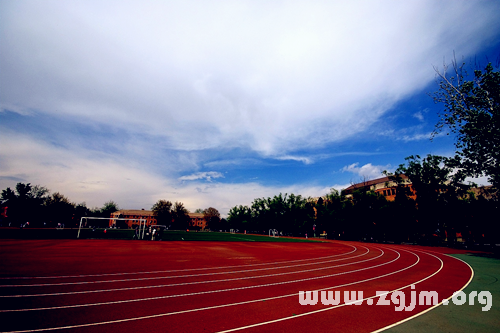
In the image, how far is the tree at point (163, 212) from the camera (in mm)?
86250

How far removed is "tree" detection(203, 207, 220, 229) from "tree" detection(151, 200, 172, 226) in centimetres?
2550

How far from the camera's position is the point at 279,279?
11125 millimetres

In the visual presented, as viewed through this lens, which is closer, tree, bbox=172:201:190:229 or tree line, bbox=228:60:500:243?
tree line, bbox=228:60:500:243

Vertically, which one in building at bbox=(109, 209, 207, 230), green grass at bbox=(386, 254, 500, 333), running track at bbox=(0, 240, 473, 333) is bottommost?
building at bbox=(109, 209, 207, 230)

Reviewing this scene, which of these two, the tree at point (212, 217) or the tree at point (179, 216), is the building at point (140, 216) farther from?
the tree at point (179, 216)

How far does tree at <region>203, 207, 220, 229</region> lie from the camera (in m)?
109

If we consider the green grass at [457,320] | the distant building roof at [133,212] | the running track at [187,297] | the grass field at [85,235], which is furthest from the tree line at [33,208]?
the green grass at [457,320]

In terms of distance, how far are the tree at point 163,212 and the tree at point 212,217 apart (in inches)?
1004

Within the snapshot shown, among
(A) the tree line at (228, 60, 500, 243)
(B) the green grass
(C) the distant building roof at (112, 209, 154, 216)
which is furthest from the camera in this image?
(C) the distant building roof at (112, 209, 154, 216)

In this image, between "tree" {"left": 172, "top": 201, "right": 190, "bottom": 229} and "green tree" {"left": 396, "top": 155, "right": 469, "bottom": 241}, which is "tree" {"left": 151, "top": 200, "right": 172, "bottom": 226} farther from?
"green tree" {"left": 396, "top": 155, "right": 469, "bottom": 241}

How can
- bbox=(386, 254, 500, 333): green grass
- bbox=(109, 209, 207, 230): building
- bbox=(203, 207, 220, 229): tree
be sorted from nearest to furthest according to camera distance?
bbox=(386, 254, 500, 333): green grass → bbox=(203, 207, 220, 229): tree → bbox=(109, 209, 207, 230): building

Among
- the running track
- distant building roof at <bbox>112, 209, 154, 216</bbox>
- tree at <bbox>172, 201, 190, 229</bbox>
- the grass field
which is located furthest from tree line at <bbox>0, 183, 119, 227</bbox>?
the running track

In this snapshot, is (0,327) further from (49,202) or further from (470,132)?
(49,202)

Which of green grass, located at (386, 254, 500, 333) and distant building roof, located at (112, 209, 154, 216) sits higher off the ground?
green grass, located at (386, 254, 500, 333)
